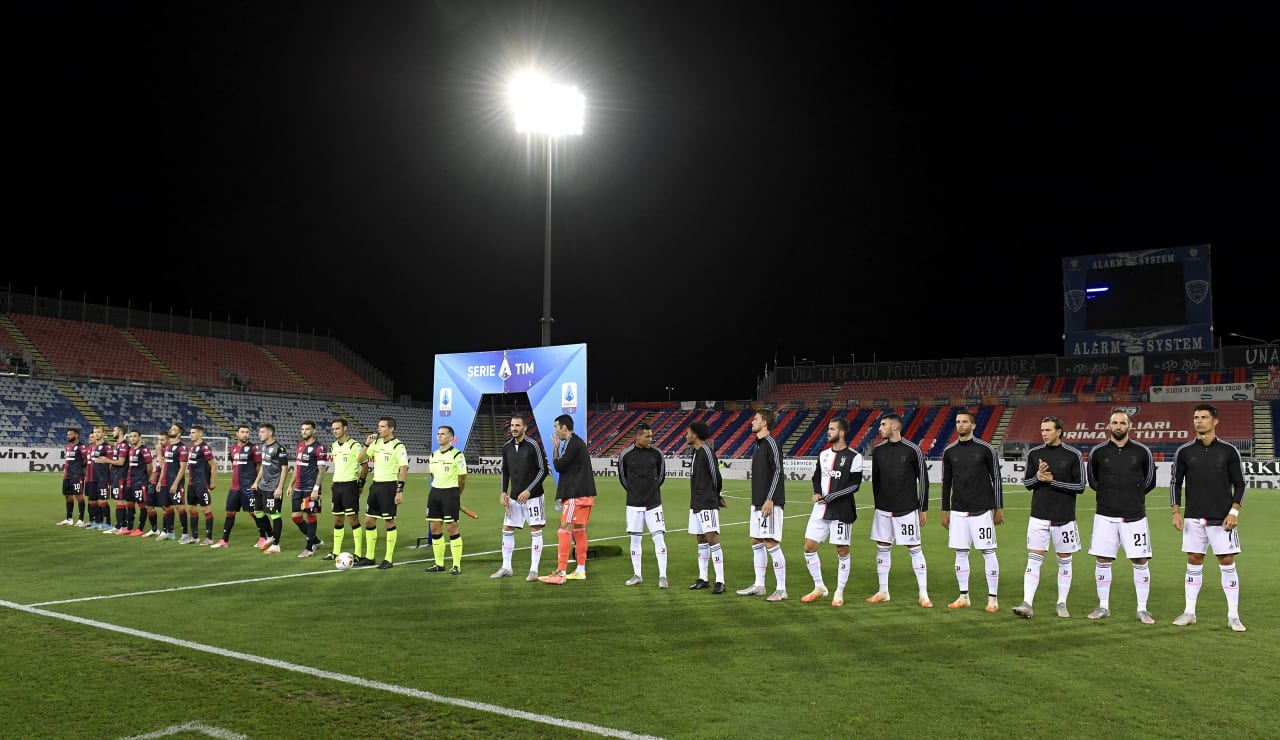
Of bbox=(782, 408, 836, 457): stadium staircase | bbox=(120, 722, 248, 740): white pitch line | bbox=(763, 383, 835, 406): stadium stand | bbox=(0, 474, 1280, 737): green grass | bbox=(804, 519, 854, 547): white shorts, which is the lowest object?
bbox=(0, 474, 1280, 737): green grass

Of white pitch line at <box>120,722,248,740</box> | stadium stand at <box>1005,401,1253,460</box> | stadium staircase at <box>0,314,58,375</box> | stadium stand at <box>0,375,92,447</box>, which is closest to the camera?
white pitch line at <box>120,722,248,740</box>

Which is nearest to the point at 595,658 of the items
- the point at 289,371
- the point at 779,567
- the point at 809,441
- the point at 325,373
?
the point at 779,567

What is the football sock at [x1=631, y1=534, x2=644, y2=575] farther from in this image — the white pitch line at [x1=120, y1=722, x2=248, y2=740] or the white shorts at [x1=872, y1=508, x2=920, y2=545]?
the white pitch line at [x1=120, y1=722, x2=248, y2=740]

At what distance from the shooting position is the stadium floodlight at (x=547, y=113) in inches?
627

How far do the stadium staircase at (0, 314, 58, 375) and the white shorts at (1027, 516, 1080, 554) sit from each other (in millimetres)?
54787

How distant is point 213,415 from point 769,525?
49488mm

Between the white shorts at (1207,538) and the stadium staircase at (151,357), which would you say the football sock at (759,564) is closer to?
the white shorts at (1207,538)

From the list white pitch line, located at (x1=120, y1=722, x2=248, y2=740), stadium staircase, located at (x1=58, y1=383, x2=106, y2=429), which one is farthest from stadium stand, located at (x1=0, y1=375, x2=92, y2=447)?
white pitch line, located at (x1=120, y1=722, x2=248, y2=740)

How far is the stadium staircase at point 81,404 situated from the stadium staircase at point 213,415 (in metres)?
6.16

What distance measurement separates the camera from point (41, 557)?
1275 centimetres

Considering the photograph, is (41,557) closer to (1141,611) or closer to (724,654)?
(724,654)

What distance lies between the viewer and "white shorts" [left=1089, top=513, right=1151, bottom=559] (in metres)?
8.59

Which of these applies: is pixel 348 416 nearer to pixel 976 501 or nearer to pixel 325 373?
pixel 325 373

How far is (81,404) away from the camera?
1796 inches
